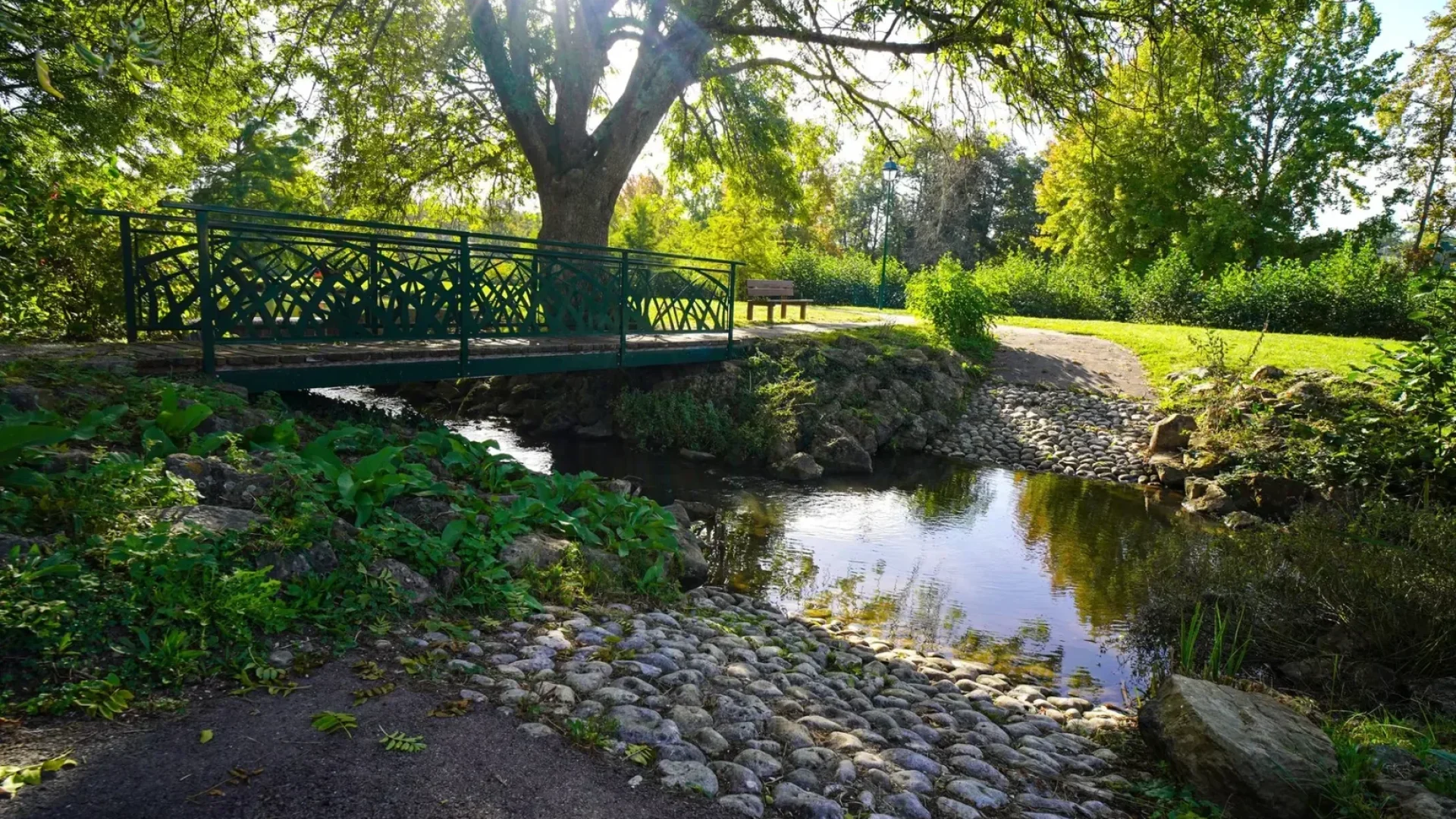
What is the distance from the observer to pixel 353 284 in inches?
314

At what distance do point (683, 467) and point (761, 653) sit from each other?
660cm

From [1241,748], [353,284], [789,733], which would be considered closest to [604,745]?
[789,733]

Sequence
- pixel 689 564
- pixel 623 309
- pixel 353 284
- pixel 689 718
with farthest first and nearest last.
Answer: pixel 623 309, pixel 353 284, pixel 689 564, pixel 689 718

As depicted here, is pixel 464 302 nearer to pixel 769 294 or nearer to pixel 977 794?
pixel 977 794

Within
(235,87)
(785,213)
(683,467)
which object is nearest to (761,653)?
(683,467)

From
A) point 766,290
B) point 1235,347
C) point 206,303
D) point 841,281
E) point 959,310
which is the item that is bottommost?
point 1235,347

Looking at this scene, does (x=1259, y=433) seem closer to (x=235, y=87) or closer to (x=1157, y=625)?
(x=1157, y=625)

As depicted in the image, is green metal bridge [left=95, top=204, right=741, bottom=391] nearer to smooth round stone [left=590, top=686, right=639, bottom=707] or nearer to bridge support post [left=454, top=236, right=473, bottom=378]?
bridge support post [left=454, top=236, right=473, bottom=378]

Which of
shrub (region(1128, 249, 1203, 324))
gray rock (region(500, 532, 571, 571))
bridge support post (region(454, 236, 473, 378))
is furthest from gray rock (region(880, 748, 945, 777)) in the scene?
shrub (region(1128, 249, 1203, 324))

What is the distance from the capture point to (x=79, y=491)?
3.28 metres

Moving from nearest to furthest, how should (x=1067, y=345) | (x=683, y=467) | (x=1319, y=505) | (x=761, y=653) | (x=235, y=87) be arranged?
(x=761, y=653) < (x=1319, y=505) < (x=683, y=467) < (x=235, y=87) < (x=1067, y=345)

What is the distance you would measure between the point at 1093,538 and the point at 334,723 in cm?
802

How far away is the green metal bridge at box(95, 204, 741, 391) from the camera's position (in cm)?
693

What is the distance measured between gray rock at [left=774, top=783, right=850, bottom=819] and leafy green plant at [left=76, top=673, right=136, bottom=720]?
2197mm
